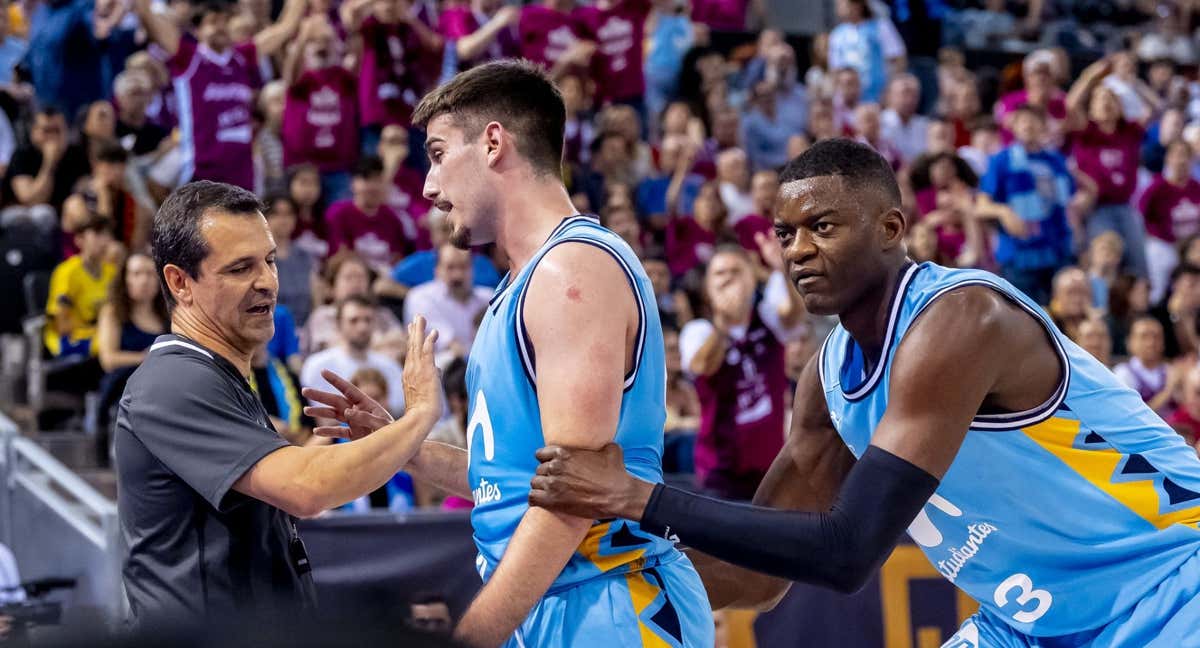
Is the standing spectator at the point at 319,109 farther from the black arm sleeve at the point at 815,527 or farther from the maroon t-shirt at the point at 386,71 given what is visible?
the black arm sleeve at the point at 815,527

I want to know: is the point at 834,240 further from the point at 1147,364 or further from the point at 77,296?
the point at 1147,364

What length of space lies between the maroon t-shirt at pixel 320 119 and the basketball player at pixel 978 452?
779 cm

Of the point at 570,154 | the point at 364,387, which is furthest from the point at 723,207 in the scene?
the point at 364,387

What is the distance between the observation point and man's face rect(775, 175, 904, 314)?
376cm

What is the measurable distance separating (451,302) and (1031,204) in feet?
17.7

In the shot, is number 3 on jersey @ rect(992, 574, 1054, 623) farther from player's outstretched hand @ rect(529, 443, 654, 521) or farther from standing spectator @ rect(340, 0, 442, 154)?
standing spectator @ rect(340, 0, 442, 154)

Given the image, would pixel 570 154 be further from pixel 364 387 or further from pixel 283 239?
pixel 364 387

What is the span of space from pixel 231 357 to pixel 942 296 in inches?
67.0

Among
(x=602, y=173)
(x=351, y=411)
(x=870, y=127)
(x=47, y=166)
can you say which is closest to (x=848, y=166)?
(x=351, y=411)

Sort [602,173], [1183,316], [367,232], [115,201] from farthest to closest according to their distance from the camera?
[602,173], [1183,316], [367,232], [115,201]

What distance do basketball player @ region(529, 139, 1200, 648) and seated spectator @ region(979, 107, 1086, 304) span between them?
867cm

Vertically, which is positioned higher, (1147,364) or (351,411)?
(351,411)

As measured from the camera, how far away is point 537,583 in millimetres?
3297

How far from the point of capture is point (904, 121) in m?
14.0
